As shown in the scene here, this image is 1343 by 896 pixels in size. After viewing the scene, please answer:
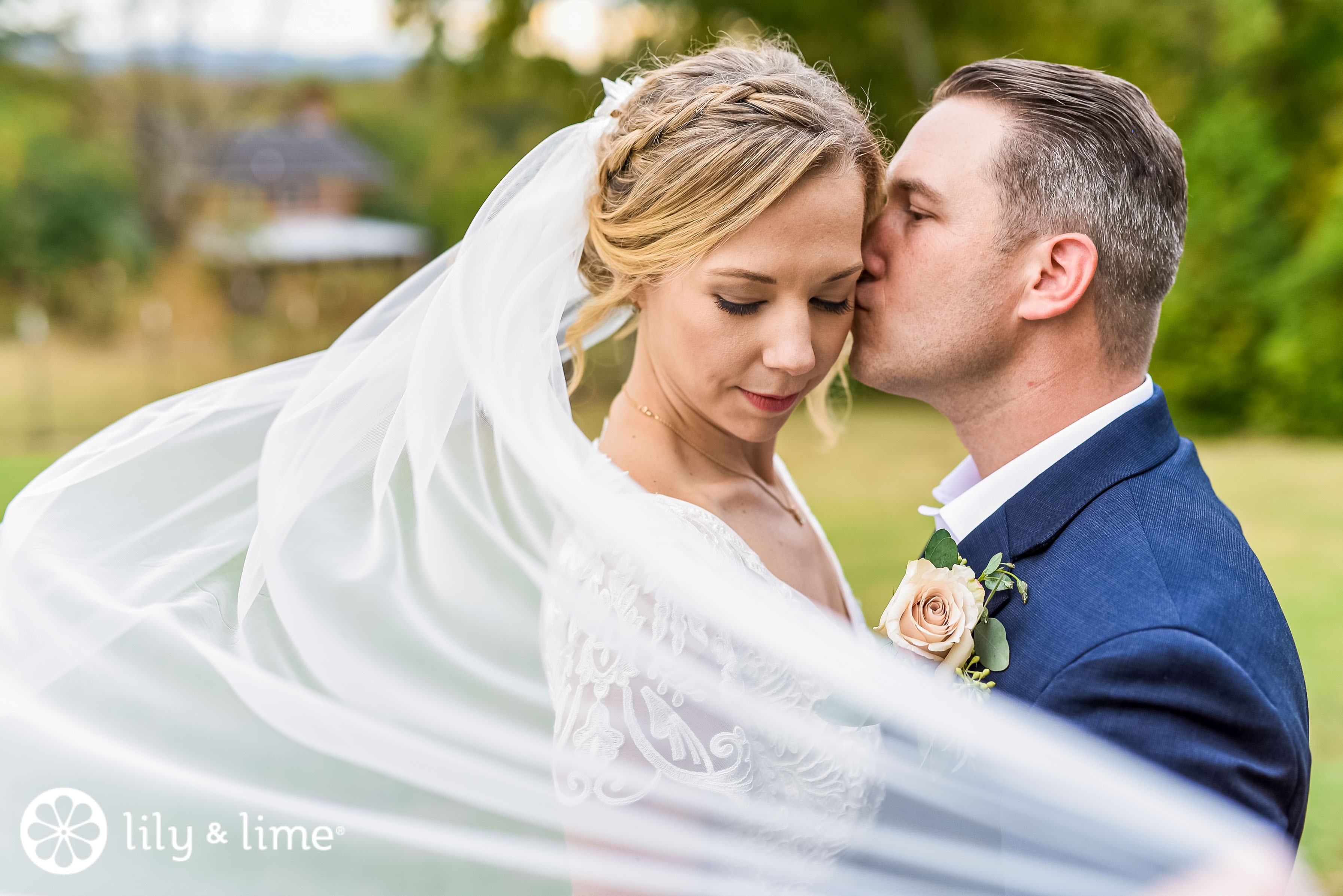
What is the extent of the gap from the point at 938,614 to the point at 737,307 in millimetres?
715

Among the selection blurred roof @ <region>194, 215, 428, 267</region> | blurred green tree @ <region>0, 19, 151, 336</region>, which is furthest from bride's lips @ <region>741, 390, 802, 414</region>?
blurred roof @ <region>194, 215, 428, 267</region>

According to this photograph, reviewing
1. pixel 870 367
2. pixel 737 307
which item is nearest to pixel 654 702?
pixel 737 307

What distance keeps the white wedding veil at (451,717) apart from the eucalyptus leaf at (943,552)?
294mm

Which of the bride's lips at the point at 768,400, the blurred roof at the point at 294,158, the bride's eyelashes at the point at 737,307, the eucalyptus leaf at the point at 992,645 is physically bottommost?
the blurred roof at the point at 294,158

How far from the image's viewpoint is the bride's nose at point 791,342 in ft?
6.97

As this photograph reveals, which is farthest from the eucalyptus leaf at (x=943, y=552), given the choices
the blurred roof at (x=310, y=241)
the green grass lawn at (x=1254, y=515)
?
the blurred roof at (x=310, y=241)

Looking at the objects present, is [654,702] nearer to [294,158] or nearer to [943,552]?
[943,552]

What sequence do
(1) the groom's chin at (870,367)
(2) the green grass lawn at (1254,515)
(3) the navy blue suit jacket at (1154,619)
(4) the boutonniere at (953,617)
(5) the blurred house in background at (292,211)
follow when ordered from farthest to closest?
1. (5) the blurred house in background at (292,211)
2. (2) the green grass lawn at (1254,515)
3. (1) the groom's chin at (870,367)
4. (4) the boutonniere at (953,617)
5. (3) the navy blue suit jacket at (1154,619)

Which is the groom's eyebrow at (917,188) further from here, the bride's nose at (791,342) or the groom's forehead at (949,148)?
the bride's nose at (791,342)

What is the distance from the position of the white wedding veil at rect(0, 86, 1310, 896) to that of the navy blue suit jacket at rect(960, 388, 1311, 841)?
0.28ft

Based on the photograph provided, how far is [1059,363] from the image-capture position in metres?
2.35

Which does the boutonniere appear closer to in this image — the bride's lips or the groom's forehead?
the bride's lips

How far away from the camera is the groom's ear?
2279mm

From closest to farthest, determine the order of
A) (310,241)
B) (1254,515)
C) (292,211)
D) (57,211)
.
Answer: (1254,515), (57,211), (310,241), (292,211)
